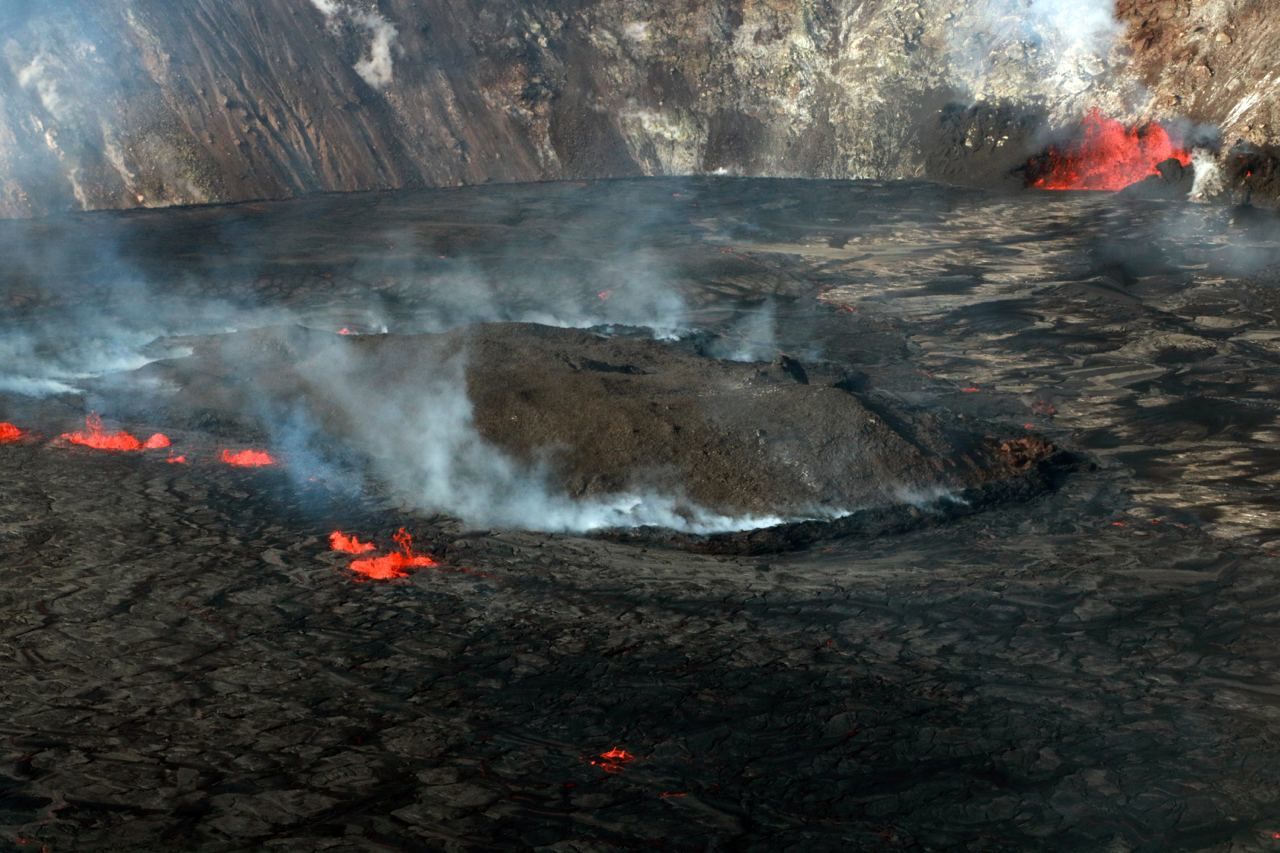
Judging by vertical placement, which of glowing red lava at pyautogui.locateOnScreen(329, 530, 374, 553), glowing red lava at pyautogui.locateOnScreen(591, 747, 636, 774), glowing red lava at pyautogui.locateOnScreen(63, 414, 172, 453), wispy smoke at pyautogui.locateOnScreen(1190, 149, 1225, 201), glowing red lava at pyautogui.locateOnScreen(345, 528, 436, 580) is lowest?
glowing red lava at pyautogui.locateOnScreen(63, 414, 172, 453)

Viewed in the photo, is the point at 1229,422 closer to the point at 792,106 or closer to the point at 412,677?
the point at 412,677

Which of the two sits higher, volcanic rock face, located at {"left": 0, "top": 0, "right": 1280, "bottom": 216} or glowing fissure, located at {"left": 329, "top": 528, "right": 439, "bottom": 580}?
volcanic rock face, located at {"left": 0, "top": 0, "right": 1280, "bottom": 216}

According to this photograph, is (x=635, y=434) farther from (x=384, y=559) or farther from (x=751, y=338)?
(x=751, y=338)

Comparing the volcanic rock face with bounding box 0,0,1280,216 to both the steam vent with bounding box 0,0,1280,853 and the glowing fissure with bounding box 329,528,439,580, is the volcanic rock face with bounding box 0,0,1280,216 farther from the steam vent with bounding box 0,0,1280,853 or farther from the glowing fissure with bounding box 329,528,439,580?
the glowing fissure with bounding box 329,528,439,580

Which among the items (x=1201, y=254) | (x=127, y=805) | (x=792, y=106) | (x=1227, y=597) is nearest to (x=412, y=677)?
(x=127, y=805)

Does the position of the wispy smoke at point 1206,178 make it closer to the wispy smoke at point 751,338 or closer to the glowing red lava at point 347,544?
the wispy smoke at point 751,338

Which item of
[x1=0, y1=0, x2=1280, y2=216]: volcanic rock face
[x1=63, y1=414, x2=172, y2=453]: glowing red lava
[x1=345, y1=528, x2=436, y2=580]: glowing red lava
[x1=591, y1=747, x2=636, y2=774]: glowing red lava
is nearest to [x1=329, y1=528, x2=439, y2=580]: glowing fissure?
[x1=345, y1=528, x2=436, y2=580]: glowing red lava

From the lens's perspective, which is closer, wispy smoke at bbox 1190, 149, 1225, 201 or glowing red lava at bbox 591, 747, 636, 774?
glowing red lava at bbox 591, 747, 636, 774

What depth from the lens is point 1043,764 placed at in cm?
705

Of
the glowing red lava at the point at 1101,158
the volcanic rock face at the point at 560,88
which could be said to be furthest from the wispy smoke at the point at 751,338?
the glowing red lava at the point at 1101,158

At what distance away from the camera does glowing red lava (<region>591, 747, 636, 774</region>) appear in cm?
699

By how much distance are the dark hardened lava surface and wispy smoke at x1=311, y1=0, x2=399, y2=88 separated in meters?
24.2

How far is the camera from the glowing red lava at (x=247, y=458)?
486 inches

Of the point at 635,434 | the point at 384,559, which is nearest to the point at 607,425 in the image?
the point at 635,434
